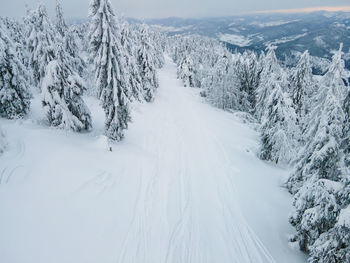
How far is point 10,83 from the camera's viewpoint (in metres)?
14.8

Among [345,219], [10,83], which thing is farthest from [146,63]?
[345,219]

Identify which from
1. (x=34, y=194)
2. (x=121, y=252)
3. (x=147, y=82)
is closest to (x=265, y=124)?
(x=121, y=252)

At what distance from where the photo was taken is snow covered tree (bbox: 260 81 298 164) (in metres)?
15.2

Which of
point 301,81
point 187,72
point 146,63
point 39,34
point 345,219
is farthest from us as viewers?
point 187,72

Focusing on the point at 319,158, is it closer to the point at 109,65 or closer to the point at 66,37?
the point at 109,65

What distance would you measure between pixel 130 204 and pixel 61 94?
10210mm

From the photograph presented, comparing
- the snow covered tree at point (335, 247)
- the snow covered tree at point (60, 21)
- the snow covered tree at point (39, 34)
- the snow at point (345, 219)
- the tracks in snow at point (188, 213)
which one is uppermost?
the snow covered tree at point (60, 21)

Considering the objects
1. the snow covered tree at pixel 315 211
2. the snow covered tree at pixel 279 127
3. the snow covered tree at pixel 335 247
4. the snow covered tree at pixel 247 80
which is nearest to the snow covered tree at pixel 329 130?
the snow covered tree at pixel 315 211

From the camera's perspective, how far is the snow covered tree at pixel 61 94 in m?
13.3

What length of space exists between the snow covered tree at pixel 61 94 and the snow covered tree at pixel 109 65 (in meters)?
1.90

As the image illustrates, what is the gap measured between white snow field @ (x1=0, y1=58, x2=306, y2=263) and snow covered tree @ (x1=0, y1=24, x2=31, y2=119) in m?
1.70

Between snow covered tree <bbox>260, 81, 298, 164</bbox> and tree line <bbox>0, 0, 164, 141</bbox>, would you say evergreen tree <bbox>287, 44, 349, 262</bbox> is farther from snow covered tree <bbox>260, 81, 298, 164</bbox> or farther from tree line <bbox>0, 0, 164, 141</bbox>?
tree line <bbox>0, 0, 164, 141</bbox>

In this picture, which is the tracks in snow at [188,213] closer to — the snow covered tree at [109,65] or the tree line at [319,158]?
the tree line at [319,158]

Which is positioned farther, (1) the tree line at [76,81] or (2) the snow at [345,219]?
(1) the tree line at [76,81]
